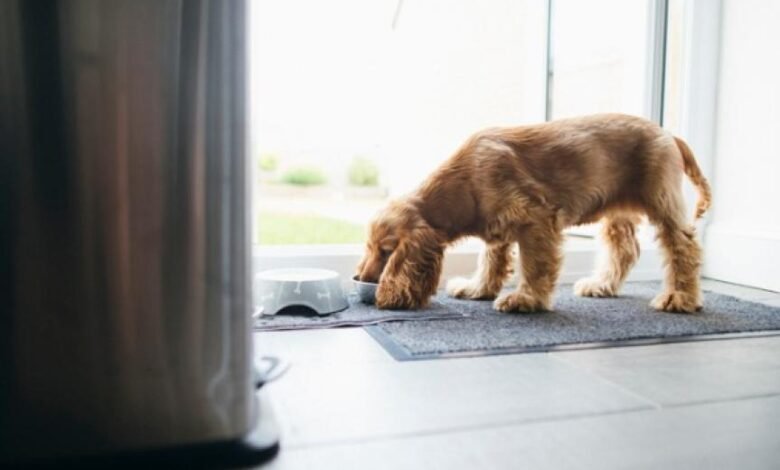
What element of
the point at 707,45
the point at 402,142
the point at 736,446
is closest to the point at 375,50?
the point at 402,142

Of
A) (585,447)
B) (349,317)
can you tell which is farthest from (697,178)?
(585,447)

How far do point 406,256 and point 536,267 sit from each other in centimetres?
37

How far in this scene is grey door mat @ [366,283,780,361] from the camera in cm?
132

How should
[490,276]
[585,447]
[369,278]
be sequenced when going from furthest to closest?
[490,276], [369,278], [585,447]

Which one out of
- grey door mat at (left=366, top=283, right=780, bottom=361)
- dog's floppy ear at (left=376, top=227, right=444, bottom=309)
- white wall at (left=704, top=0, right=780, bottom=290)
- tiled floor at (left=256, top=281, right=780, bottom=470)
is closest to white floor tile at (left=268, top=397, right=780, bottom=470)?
tiled floor at (left=256, top=281, right=780, bottom=470)

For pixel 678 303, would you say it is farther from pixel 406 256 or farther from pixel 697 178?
pixel 406 256

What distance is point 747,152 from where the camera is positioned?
7.60 ft

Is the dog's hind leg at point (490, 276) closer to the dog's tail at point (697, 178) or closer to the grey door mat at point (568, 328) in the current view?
the grey door mat at point (568, 328)

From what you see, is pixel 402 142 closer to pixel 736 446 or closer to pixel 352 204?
pixel 352 204

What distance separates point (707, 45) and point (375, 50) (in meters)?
1.36

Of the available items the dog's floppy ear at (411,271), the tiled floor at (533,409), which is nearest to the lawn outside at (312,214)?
the dog's floppy ear at (411,271)

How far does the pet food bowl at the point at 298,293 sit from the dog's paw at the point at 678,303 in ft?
3.12

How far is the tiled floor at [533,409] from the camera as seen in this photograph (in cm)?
76

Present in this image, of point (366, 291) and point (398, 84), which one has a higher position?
point (398, 84)
